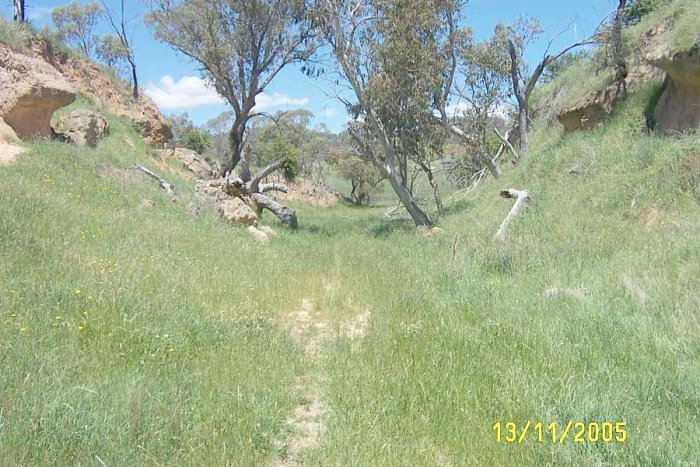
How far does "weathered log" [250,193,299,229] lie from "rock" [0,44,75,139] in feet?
20.1

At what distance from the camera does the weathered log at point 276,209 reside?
1599cm

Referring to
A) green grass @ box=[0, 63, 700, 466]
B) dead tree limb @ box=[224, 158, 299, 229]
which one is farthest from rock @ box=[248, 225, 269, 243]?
dead tree limb @ box=[224, 158, 299, 229]

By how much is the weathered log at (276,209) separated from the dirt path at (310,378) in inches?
359

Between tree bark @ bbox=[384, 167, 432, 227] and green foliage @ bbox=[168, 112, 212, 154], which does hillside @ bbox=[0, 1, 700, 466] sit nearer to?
tree bark @ bbox=[384, 167, 432, 227]

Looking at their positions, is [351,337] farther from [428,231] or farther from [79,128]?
[79,128]

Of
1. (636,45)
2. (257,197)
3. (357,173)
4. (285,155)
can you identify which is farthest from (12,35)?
(357,173)

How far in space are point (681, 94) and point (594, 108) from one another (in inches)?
111

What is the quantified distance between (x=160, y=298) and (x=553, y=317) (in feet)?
13.9

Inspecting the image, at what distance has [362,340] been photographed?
5.25 meters

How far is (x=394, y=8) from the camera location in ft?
50.4

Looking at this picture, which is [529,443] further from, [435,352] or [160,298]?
[160,298]

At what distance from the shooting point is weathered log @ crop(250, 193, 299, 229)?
15992mm

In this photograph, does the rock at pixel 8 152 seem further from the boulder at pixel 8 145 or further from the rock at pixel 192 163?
the rock at pixel 192 163
